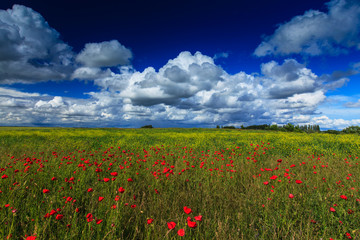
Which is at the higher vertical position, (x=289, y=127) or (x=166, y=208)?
(x=289, y=127)

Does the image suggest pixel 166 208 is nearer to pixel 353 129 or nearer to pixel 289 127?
pixel 353 129

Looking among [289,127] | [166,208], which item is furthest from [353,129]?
[166,208]

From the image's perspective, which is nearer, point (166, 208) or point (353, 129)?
point (166, 208)

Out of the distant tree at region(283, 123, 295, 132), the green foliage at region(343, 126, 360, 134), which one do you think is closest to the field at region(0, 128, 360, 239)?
the green foliage at region(343, 126, 360, 134)

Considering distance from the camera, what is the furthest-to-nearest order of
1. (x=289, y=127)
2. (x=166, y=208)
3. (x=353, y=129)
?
1. (x=289, y=127)
2. (x=353, y=129)
3. (x=166, y=208)

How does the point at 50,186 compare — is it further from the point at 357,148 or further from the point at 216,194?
the point at 357,148

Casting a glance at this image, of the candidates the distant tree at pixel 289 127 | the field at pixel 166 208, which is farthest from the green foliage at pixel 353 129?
the field at pixel 166 208

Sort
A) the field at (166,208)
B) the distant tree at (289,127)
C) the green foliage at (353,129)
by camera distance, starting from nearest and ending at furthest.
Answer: the field at (166,208) < the green foliage at (353,129) < the distant tree at (289,127)

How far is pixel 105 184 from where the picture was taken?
4.09 m

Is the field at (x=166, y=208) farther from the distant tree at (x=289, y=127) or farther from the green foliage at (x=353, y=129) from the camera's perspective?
the distant tree at (x=289, y=127)

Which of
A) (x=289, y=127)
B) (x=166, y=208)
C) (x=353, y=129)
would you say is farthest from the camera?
(x=289, y=127)

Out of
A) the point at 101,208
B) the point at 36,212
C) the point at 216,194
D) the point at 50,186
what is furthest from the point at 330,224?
the point at 50,186

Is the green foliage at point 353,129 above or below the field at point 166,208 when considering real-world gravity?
above

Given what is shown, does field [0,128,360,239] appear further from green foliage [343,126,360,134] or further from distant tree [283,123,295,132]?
distant tree [283,123,295,132]
